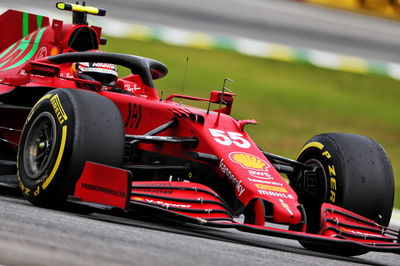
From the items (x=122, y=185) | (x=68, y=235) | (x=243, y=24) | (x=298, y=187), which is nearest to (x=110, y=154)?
(x=122, y=185)

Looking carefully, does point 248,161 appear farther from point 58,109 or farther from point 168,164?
point 58,109

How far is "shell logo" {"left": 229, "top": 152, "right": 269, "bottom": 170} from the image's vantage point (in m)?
6.75

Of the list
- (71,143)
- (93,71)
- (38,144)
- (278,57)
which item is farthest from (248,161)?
(278,57)

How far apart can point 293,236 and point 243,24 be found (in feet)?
59.2

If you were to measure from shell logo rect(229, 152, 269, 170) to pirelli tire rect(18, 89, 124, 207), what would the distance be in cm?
95

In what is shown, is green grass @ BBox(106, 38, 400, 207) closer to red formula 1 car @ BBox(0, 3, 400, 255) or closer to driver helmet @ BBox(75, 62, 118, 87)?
driver helmet @ BBox(75, 62, 118, 87)

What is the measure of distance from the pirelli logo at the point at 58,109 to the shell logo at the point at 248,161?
133 cm

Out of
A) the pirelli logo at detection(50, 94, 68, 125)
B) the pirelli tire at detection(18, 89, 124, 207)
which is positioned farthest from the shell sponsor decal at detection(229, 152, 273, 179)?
the pirelli logo at detection(50, 94, 68, 125)

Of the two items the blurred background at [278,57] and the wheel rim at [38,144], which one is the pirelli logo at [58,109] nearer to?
the wheel rim at [38,144]

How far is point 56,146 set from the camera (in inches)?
251

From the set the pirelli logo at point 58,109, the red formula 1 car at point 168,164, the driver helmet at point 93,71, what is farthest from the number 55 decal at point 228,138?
the driver helmet at point 93,71

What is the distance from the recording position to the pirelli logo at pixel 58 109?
6430mm

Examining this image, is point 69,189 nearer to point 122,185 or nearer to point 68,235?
point 122,185

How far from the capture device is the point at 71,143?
6.23 m
